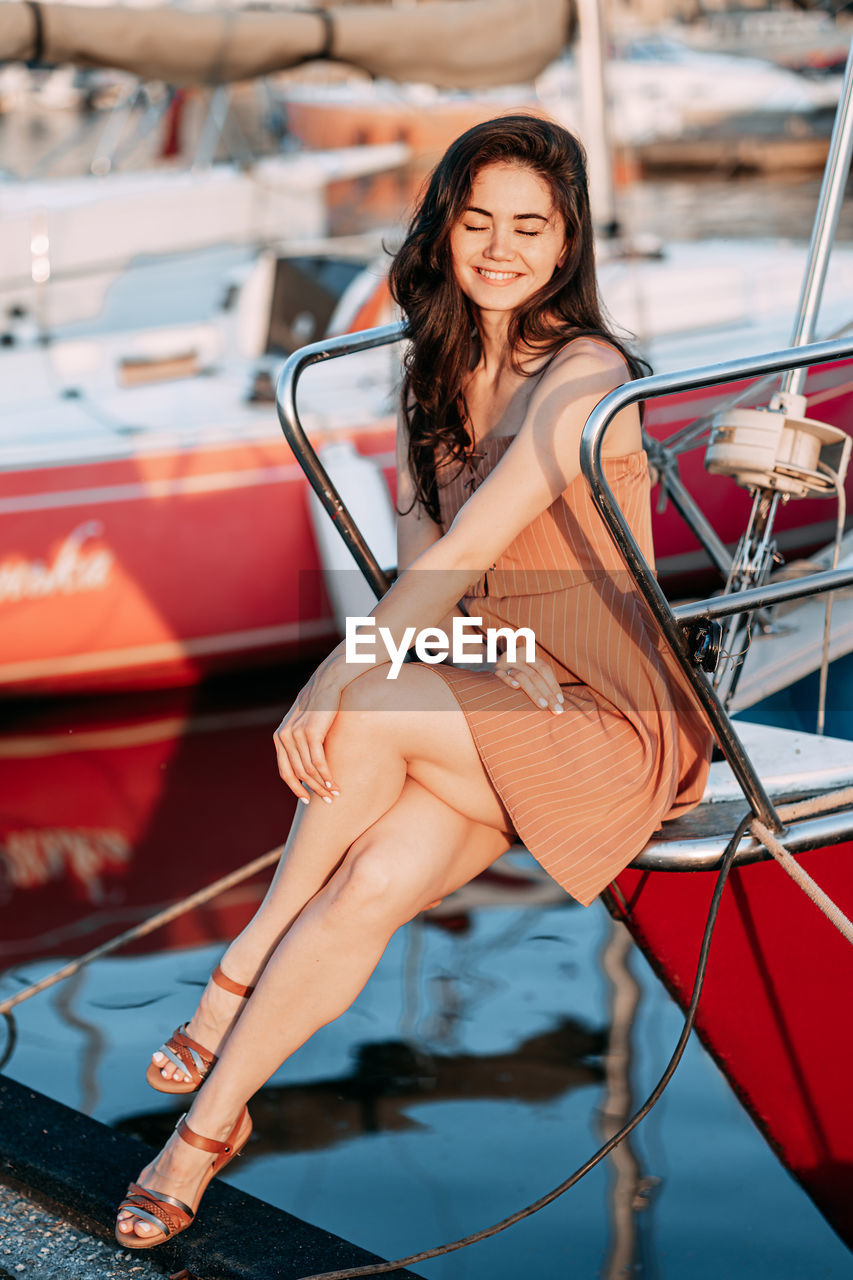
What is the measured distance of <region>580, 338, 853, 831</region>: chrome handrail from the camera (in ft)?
6.02

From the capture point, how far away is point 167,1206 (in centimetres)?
210

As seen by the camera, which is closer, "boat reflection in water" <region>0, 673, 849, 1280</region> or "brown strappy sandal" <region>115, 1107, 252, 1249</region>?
"brown strappy sandal" <region>115, 1107, 252, 1249</region>

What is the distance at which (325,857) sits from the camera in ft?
6.93

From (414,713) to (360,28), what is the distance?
511cm

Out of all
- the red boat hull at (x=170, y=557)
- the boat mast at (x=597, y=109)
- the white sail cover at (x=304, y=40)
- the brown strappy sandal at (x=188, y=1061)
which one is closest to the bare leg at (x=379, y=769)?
the brown strappy sandal at (x=188, y=1061)

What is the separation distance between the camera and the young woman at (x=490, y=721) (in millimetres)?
2045

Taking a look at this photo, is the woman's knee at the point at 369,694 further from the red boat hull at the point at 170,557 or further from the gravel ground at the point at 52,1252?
the red boat hull at the point at 170,557

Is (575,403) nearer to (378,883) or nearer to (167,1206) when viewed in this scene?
(378,883)

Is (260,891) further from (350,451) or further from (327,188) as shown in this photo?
(327,188)

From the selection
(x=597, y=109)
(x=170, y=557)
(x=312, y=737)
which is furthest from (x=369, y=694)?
(x=597, y=109)

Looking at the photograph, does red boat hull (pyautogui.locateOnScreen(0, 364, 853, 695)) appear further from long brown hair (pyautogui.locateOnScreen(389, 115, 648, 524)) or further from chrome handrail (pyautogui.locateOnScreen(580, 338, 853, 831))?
chrome handrail (pyautogui.locateOnScreen(580, 338, 853, 831))

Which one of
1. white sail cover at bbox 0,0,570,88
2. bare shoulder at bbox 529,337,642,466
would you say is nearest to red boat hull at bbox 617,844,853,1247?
bare shoulder at bbox 529,337,642,466

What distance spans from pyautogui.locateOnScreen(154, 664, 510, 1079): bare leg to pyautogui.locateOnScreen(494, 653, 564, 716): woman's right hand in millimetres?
110

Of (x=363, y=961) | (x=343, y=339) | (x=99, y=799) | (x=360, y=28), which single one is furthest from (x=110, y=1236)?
(x=360, y=28)
